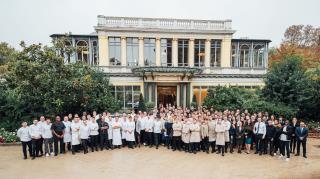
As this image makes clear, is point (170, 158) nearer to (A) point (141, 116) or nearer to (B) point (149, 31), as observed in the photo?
(A) point (141, 116)

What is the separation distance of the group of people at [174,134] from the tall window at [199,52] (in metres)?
13.9

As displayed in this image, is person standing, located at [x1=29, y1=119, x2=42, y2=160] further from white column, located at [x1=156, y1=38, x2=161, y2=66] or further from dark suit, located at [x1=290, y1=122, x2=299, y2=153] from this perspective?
white column, located at [x1=156, y1=38, x2=161, y2=66]

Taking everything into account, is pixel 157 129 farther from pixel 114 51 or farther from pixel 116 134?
pixel 114 51

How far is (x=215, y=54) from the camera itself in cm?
2795

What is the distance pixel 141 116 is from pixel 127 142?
1.68 m

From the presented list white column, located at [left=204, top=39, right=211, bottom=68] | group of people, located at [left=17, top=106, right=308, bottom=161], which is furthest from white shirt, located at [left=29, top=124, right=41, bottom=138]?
white column, located at [left=204, top=39, right=211, bottom=68]

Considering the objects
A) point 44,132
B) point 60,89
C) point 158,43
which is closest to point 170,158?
point 44,132

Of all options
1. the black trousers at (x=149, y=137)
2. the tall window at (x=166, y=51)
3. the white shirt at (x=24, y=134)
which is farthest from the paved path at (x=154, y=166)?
the tall window at (x=166, y=51)

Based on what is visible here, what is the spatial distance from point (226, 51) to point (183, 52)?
4501mm

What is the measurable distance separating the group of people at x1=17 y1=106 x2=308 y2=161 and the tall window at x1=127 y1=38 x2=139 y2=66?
41.8 feet

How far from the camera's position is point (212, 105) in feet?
63.9

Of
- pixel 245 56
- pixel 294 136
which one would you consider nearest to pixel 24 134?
pixel 294 136

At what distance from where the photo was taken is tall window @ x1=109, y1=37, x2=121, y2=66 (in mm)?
26453

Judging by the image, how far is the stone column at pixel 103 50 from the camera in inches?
1021
